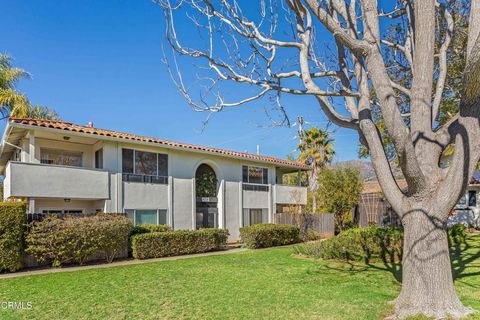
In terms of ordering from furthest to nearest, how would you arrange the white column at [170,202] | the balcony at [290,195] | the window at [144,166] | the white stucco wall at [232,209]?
the balcony at [290,195]
the white stucco wall at [232,209]
the white column at [170,202]
the window at [144,166]

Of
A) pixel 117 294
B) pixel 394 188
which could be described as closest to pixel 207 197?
pixel 117 294

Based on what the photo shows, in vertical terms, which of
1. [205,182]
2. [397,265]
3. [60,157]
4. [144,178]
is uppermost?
[60,157]

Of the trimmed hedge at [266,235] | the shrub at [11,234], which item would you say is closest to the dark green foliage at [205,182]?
the trimmed hedge at [266,235]

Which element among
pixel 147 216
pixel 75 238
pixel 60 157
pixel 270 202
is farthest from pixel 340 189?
pixel 60 157

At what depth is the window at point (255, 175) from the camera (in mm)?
24266

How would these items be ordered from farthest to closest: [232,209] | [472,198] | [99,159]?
1. [472,198]
2. [232,209]
3. [99,159]

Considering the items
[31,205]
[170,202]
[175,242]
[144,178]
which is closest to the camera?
[31,205]

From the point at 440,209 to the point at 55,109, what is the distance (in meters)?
29.6

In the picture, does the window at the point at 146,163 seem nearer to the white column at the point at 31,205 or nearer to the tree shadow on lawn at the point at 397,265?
the white column at the point at 31,205

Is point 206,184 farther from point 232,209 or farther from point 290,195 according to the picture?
point 290,195

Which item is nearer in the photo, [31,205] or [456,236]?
[31,205]

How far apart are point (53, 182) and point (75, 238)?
10.6ft

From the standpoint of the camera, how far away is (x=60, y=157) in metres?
17.8

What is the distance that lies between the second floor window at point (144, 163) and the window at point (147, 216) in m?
1.95
